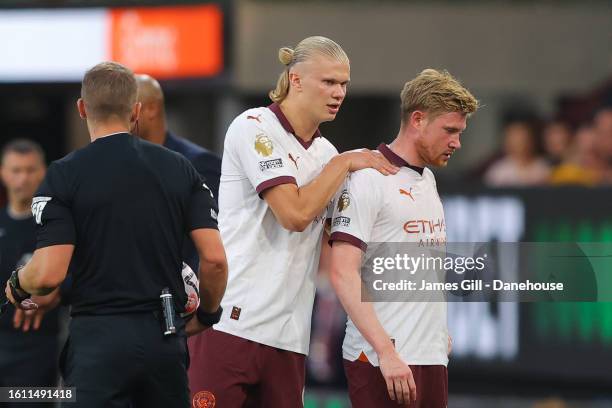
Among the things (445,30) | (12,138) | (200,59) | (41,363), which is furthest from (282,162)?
(12,138)

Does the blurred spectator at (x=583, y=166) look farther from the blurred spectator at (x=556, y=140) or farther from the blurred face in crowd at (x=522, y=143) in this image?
the blurred face in crowd at (x=522, y=143)

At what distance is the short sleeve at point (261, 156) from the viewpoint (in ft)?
17.3

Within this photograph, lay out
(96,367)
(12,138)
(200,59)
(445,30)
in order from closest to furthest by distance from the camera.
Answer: (96,367) < (200,59) < (445,30) < (12,138)

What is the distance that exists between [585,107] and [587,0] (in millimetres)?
1453

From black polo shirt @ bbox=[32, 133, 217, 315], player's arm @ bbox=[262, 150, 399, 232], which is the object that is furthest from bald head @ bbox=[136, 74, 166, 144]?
black polo shirt @ bbox=[32, 133, 217, 315]

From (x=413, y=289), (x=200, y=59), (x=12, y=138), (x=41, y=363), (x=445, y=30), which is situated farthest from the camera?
(x=12, y=138)

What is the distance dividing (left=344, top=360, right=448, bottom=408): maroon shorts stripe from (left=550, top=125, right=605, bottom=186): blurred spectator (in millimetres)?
5592

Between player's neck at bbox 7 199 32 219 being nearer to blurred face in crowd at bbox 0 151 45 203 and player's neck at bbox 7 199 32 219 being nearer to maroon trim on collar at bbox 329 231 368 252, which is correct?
blurred face in crowd at bbox 0 151 45 203

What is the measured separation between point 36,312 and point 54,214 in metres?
2.36

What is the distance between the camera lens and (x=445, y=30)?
13891 millimetres

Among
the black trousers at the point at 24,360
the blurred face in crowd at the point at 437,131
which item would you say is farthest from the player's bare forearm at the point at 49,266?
the black trousers at the point at 24,360

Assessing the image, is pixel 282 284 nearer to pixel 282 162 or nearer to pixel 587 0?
pixel 282 162

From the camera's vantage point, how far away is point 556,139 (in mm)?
11859

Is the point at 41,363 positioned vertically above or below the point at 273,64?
below
